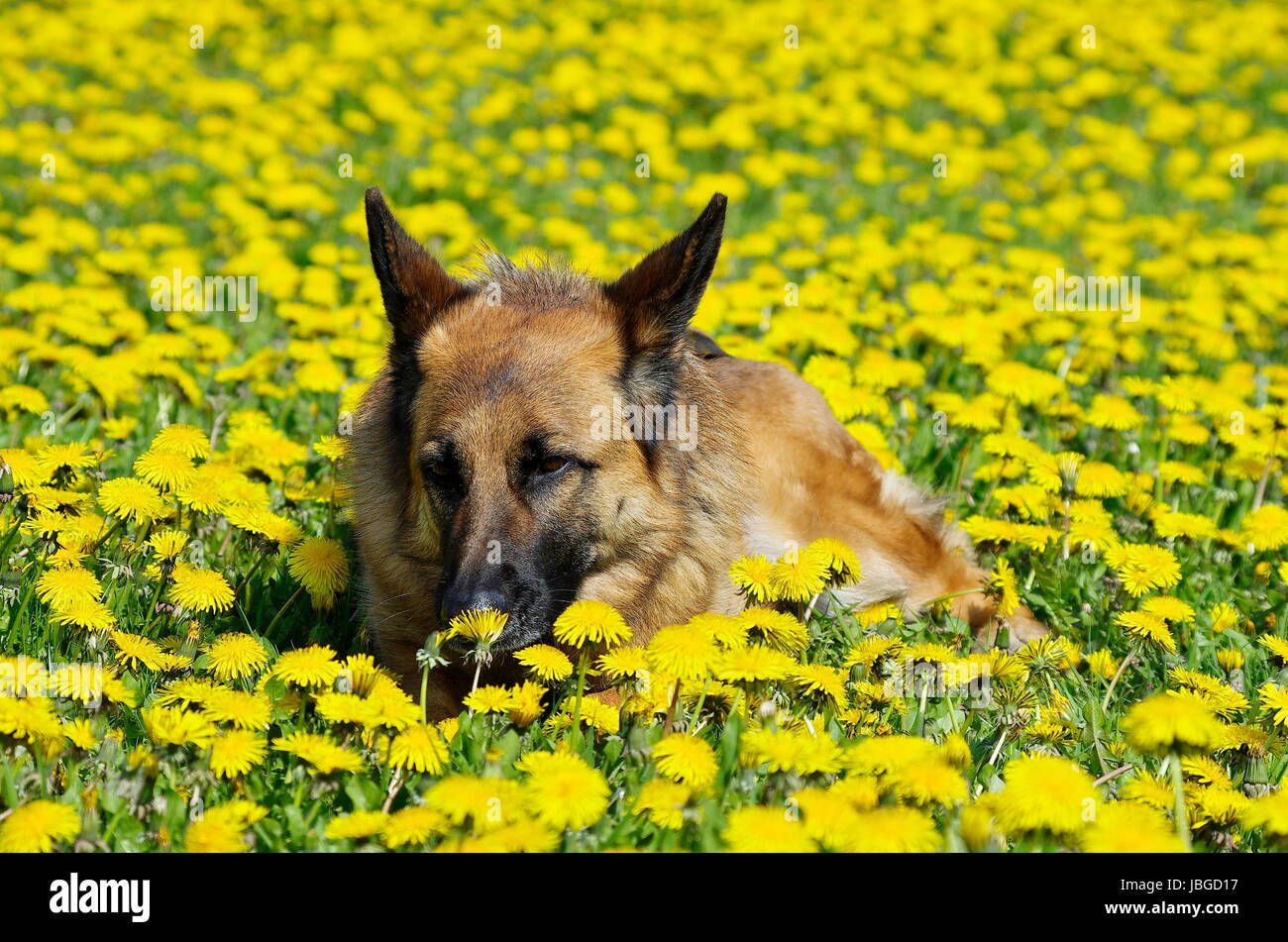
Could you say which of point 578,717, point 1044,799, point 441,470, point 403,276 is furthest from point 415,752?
point 403,276

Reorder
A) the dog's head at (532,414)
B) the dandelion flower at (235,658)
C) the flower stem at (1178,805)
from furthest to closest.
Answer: the dog's head at (532,414), the dandelion flower at (235,658), the flower stem at (1178,805)

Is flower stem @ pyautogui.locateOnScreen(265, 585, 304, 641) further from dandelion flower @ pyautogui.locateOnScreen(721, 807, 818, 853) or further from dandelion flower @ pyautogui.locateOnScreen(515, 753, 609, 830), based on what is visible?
dandelion flower @ pyautogui.locateOnScreen(721, 807, 818, 853)

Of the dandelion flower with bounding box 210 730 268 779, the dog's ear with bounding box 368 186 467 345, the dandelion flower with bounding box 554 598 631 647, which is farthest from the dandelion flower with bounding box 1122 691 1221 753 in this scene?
the dog's ear with bounding box 368 186 467 345

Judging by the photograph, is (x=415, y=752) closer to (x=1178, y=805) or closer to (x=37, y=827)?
(x=37, y=827)

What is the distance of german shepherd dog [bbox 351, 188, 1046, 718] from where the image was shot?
399 cm

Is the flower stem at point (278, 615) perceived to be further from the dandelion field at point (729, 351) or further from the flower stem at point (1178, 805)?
the flower stem at point (1178, 805)

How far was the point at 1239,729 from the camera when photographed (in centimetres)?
377

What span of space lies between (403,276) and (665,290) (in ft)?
2.79

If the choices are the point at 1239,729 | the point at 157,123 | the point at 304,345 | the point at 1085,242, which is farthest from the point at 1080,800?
the point at 157,123

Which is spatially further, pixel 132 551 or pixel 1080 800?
pixel 132 551

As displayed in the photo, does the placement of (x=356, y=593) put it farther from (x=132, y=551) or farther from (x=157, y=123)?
(x=157, y=123)

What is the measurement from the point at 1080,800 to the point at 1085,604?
2493 mm

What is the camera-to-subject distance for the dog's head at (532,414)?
395cm

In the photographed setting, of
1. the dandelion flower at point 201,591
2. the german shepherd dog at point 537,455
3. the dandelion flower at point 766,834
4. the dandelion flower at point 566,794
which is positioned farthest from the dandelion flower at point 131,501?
the dandelion flower at point 766,834
